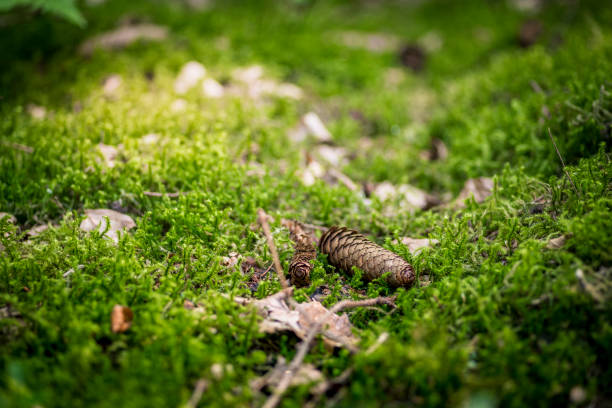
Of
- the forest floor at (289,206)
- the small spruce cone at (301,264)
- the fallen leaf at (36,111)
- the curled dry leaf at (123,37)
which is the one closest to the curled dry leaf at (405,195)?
the forest floor at (289,206)

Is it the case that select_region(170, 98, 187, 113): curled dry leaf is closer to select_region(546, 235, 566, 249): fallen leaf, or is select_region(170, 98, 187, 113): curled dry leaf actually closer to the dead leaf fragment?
the dead leaf fragment

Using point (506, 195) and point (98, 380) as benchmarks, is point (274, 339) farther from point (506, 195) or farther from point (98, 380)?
point (506, 195)

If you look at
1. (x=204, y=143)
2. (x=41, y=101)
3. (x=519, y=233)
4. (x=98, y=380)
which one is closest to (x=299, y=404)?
(x=98, y=380)

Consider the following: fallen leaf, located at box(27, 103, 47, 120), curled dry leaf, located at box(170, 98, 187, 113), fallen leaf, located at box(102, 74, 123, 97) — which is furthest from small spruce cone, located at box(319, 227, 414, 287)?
fallen leaf, located at box(27, 103, 47, 120)

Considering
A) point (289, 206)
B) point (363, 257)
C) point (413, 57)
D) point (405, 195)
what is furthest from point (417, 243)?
point (413, 57)

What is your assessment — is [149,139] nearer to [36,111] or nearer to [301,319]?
[36,111]
